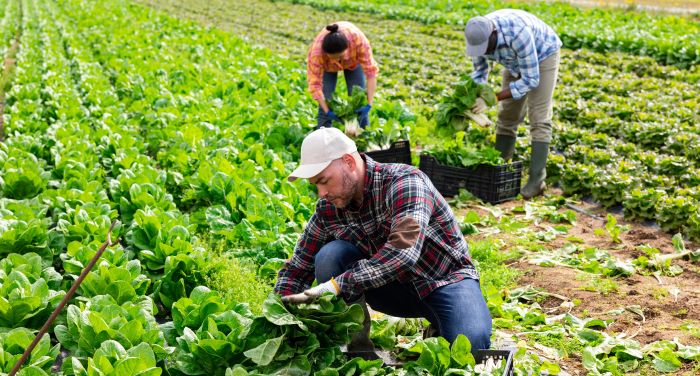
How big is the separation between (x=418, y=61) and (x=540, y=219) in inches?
354

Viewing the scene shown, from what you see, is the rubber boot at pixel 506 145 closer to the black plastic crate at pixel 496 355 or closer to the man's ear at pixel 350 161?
the man's ear at pixel 350 161

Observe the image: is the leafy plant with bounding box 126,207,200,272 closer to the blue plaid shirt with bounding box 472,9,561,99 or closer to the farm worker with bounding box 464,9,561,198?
the farm worker with bounding box 464,9,561,198

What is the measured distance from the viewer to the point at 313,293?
11.0 ft

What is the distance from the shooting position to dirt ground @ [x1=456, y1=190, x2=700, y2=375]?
4527 mm

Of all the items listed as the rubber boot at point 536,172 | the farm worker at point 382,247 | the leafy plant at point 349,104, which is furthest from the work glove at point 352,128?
the farm worker at point 382,247

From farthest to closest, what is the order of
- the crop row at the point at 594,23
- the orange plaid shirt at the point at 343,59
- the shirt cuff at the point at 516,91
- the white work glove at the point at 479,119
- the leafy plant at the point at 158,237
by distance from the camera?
the crop row at the point at 594,23 < the orange plaid shirt at the point at 343,59 < the white work glove at the point at 479,119 < the shirt cuff at the point at 516,91 < the leafy plant at the point at 158,237

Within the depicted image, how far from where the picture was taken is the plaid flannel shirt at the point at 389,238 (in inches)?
137

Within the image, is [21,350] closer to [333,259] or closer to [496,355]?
[333,259]

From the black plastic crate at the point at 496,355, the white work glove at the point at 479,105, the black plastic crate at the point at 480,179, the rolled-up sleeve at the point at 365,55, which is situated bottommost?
the black plastic crate at the point at 480,179

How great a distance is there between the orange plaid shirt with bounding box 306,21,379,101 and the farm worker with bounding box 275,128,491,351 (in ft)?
11.4

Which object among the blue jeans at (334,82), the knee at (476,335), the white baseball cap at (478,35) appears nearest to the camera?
the knee at (476,335)

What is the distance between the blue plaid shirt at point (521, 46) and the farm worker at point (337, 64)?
3.46ft

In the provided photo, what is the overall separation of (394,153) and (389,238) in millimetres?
3657

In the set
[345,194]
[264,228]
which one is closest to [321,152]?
[345,194]
